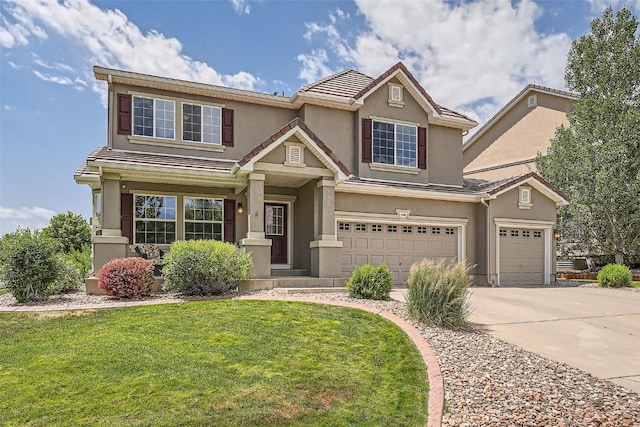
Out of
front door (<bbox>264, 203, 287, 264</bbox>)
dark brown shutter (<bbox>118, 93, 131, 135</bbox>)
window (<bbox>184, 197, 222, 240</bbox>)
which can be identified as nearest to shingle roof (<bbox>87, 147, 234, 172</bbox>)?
dark brown shutter (<bbox>118, 93, 131, 135</bbox>)

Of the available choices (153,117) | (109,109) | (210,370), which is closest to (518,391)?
(210,370)

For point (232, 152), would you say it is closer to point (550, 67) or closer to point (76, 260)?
point (76, 260)

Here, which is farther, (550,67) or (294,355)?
(550,67)

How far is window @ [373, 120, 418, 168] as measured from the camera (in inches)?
639

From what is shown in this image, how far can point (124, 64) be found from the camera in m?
14.6

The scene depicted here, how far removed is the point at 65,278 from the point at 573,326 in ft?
40.2

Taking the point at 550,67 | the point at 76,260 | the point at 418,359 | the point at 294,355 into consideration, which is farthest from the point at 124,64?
the point at 550,67

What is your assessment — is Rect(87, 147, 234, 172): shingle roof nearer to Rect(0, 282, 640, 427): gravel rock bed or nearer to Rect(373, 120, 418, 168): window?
Rect(373, 120, 418, 168): window

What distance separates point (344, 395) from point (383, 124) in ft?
42.1

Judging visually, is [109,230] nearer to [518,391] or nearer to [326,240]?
[326,240]

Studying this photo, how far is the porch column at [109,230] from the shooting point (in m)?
11.7

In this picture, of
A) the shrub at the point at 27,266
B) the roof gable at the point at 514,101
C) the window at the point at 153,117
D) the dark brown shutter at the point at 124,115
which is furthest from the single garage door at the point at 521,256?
the shrub at the point at 27,266

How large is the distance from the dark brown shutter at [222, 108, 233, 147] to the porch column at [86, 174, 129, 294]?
4104 millimetres

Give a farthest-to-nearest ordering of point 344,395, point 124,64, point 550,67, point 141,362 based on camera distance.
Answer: point 550,67 < point 124,64 < point 141,362 < point 344,395
